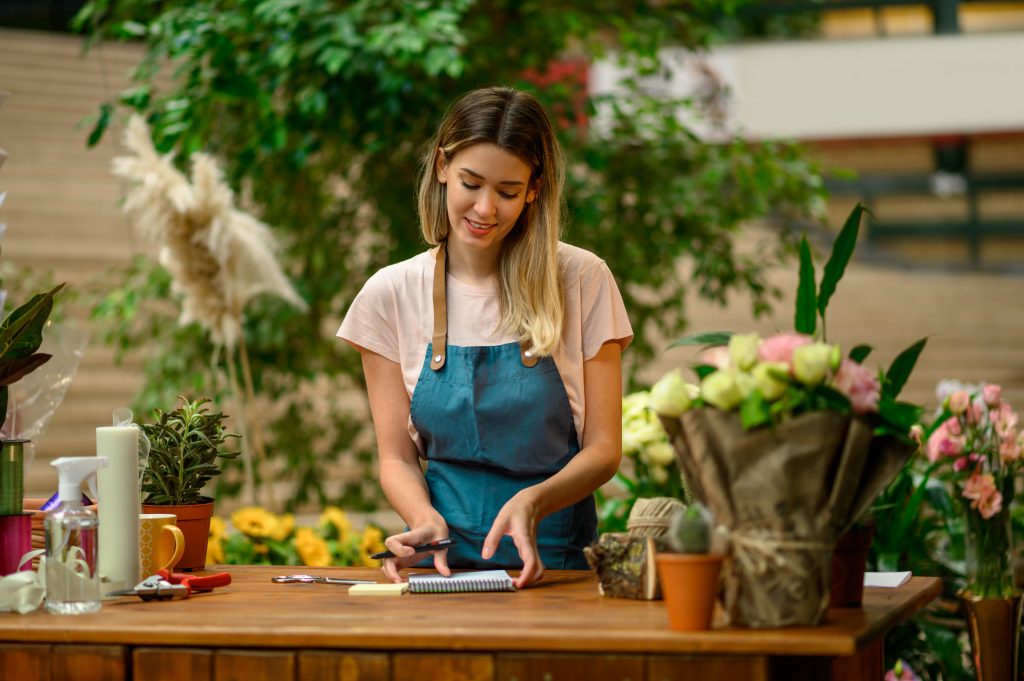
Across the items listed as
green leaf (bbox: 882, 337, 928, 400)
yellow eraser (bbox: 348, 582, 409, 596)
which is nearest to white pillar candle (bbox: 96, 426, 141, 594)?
yellow eraser (bbox: 348, 582, 409, 596)

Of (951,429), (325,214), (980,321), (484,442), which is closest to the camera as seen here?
(484,442)

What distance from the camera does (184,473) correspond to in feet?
6.70

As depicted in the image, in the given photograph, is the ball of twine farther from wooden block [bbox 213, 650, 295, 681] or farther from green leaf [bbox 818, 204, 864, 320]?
wooden block [bbox 213, 650, 295, 681]

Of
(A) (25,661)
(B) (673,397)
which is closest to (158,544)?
(A) (25,661)

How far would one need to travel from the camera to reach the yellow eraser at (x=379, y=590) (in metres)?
1.75

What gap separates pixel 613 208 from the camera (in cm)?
462

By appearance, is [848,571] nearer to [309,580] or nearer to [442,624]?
[442,624]

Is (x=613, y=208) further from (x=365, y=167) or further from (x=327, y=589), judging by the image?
(x=327, y=589)

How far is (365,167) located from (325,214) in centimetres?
43

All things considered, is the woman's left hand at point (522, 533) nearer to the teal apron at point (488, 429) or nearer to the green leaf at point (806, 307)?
the teal apron at point (488, 429)

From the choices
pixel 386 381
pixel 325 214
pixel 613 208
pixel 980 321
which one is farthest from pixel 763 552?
pixel 980 321

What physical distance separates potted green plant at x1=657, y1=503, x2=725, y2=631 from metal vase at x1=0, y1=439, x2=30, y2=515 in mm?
971

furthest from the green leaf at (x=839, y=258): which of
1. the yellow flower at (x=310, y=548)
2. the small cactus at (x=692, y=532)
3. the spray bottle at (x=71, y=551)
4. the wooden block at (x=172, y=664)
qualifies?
the yellow flower at (x=310, y=548)

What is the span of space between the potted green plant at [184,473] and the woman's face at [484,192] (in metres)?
0.53
